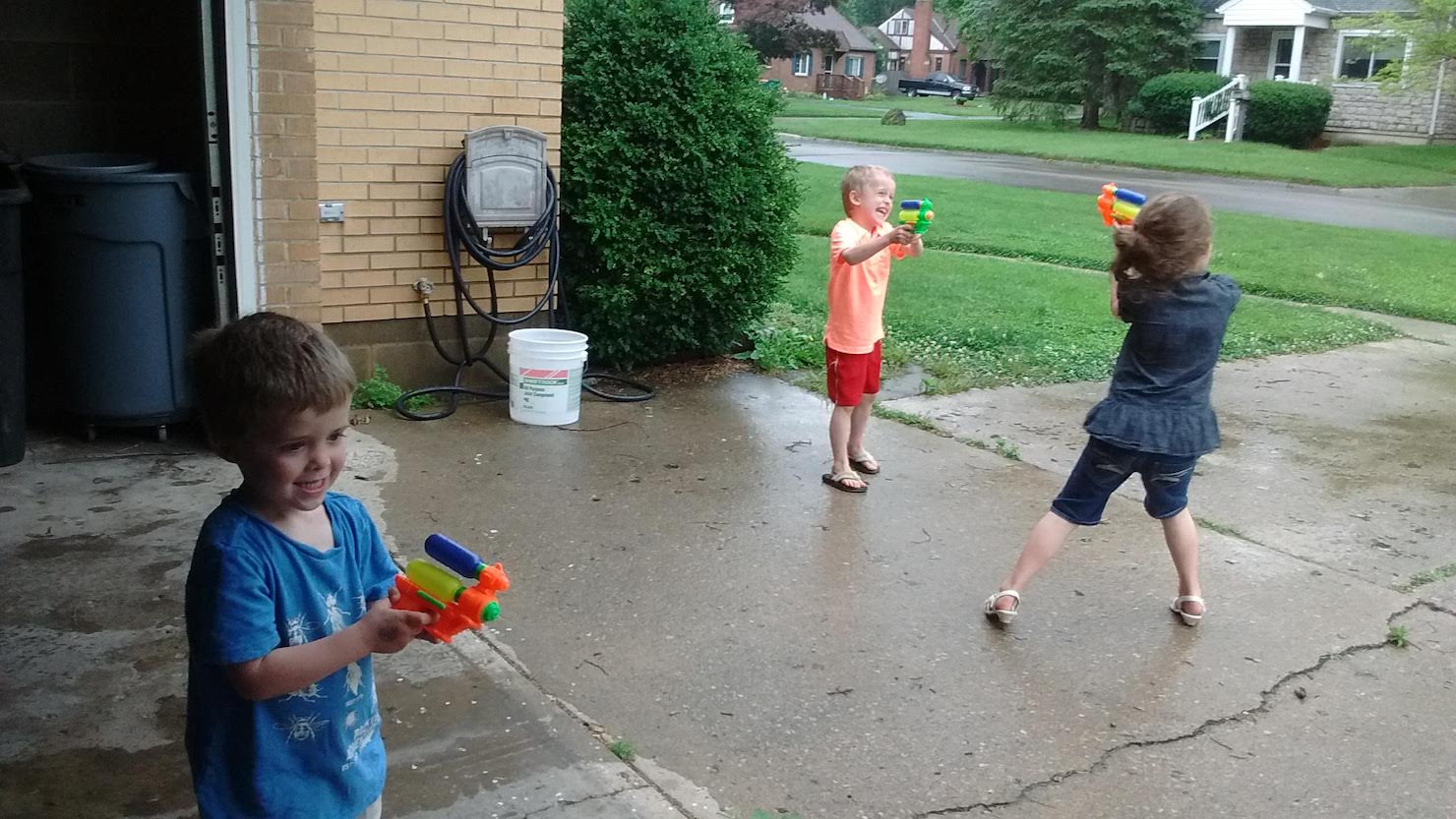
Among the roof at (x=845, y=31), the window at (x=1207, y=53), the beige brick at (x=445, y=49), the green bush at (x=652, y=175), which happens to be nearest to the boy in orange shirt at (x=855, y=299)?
the green bush at (x=652, y=175)

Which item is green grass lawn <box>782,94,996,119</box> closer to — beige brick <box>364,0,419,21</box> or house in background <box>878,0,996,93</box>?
house in background <box>878,0,996,93</box>

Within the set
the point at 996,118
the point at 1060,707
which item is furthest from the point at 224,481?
the point at 996,118

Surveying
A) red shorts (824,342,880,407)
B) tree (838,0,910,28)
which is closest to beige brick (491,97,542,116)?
red shorts (824,342,880,407)

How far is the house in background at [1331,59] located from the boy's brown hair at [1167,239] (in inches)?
1209

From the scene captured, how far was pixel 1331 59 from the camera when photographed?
125ft

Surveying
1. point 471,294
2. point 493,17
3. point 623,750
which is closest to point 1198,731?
point 623,750

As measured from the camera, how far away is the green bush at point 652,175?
22.8 ft

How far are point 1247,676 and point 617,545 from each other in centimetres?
219

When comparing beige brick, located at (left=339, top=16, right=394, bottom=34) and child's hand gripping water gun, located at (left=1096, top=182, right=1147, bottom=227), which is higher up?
beige brick, located at (left=339, top=16, right=394, bottom=34)

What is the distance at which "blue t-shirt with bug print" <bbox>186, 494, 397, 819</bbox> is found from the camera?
184 centimetres

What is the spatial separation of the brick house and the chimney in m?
90.7

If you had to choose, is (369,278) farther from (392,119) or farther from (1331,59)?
(1331,59)

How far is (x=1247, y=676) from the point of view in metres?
4.02

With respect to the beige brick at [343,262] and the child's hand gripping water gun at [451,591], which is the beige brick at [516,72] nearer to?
the beige brick at [343,262]
